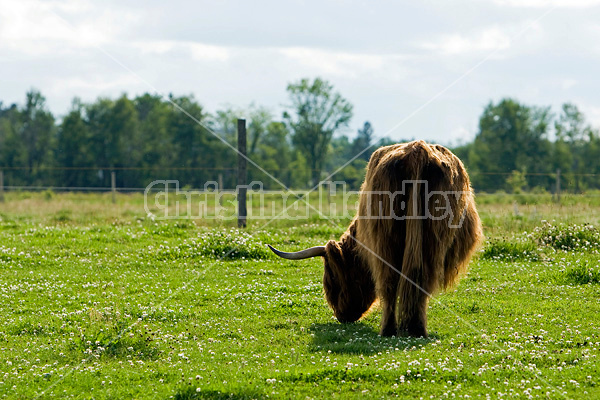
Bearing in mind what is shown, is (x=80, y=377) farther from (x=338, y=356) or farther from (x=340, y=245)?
(x=340, y=245)

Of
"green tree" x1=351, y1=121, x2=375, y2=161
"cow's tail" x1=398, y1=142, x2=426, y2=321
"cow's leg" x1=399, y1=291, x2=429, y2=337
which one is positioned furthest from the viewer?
"green tree" x1=351, y1=121, x2=375, y2=161

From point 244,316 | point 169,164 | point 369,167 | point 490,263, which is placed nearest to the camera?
point 369,167

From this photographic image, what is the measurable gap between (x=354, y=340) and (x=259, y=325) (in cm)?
123

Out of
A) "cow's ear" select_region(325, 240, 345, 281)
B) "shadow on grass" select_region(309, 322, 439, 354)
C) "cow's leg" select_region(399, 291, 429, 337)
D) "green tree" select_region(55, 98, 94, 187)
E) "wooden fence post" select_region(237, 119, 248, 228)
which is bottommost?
"shadow on grass" select_region(309, 322, 439, 354)

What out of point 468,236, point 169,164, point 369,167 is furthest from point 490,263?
point 169,164

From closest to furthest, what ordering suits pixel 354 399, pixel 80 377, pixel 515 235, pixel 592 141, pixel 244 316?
pixel 354 399 → pixel 80 377 → pixel 244 316 → pixel 515 235 → pixel 592 141

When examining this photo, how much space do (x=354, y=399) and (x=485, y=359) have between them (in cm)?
154

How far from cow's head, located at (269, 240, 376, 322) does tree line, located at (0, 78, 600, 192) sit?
45834 millimetres

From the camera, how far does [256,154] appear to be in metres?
65.1

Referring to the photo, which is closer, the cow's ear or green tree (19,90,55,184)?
the cow's ear

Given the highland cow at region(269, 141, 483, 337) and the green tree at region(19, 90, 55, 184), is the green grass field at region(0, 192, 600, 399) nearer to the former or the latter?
the highland cow at region(269, 141, 483, 337)

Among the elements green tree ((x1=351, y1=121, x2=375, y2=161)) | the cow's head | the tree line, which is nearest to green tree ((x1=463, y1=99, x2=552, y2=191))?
the tree line

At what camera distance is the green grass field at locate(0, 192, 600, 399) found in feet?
16.6

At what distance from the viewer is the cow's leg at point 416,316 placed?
6.57 m
